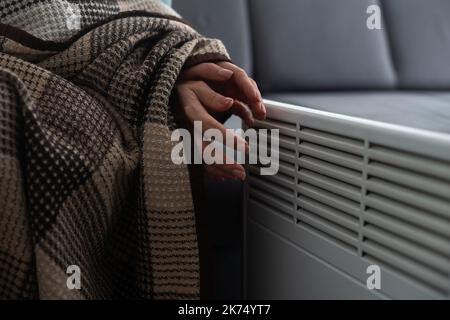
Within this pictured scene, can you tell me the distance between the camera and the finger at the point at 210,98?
1.80ft

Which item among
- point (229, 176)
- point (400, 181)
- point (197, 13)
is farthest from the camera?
point (197, 13)

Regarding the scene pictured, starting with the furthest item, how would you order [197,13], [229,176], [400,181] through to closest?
[197,13] < [229,176] < [400,181]

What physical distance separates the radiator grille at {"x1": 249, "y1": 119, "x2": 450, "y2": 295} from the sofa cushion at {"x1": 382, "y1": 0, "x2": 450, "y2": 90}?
63 cm

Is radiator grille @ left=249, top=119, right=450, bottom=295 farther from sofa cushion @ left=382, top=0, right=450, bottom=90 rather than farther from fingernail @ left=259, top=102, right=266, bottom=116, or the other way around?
sofa cushion @ left=382, top=0, right=450, bottom=90

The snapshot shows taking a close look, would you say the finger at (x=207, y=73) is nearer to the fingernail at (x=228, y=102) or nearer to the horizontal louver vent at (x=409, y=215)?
the fingernail at (x=228, y=102)

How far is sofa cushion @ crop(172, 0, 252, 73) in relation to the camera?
101 centimetres

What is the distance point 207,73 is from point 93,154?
0.16 meters

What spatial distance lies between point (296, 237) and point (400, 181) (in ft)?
0.62

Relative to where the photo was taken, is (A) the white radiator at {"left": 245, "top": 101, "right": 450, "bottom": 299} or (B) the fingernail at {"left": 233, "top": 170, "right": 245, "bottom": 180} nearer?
(A) the white radiator at {"left": 245, "top": 101, "right": 450, "bottom": 299}

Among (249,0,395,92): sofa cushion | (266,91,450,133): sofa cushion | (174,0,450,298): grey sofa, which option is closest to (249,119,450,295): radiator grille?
(266,91,450,133): sofa cushion

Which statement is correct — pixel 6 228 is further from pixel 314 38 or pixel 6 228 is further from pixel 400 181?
pixel 314 38
